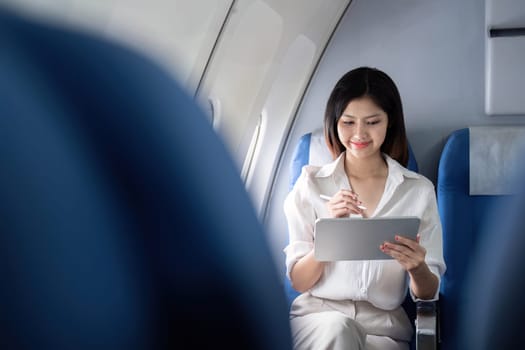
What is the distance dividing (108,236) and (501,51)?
268 centimetres

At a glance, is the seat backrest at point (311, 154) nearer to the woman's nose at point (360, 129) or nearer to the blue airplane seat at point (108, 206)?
the woman's nose at point (360, 129)

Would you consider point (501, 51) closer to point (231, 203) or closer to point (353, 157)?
point (353, 157)

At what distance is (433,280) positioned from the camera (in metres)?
2.30

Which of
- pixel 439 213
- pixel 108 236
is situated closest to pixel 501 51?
pixel 439 213

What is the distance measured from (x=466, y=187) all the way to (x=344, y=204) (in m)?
0.69

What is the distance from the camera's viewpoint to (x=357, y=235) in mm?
2082

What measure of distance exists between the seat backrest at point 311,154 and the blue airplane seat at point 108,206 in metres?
2.22

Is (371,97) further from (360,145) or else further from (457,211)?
(457,211)

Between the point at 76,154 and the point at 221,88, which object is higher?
the point at 221,88

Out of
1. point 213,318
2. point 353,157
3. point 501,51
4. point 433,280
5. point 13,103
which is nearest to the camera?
point 13,103

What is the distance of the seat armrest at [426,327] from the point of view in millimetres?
2156

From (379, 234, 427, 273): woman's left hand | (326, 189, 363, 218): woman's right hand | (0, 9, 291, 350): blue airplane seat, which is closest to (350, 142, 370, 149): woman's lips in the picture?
(326, 189, 363, 218): woman's right hand

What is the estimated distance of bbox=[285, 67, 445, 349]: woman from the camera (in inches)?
88.7

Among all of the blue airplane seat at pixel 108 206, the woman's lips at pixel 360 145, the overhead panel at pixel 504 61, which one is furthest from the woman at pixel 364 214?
the blue airplane seat at pixel 108 206
